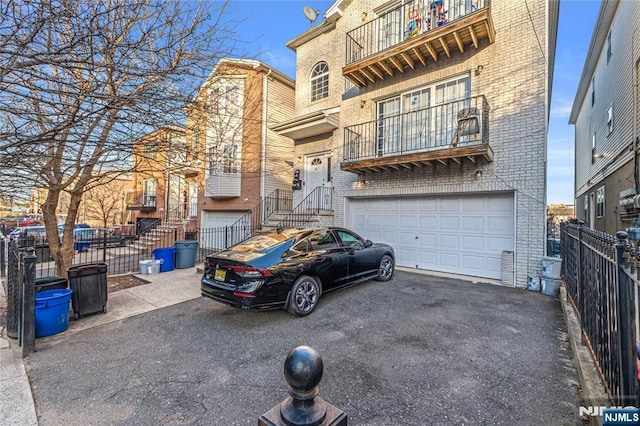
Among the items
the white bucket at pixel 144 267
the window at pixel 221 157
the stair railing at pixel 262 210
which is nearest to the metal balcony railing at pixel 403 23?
the window at pixel 221 157

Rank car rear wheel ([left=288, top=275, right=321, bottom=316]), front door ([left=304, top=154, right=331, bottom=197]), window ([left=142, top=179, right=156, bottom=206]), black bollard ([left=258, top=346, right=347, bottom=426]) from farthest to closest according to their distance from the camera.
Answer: window ([left=142, top=179, right=156, bottom=206]), front door ([left=304, top=154, right=331, bottom=197]), car rear wheel ([left=288, top=275, right=321, bottom=316]), black bollard ([left=258, top=346, right=347, bottom=426])

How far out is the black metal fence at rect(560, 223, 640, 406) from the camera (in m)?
2.04

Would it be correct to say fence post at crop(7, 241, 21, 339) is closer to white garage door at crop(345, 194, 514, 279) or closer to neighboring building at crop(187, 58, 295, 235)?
white garage door at crop(345, 194, 514, 279)

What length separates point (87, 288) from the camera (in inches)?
210

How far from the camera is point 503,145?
7.71 meters

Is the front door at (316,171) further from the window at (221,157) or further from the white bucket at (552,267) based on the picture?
the white bucket at (552,267)

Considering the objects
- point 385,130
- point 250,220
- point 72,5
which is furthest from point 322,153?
point 72,5

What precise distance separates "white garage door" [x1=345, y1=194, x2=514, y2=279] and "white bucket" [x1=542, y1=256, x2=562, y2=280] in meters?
0.93

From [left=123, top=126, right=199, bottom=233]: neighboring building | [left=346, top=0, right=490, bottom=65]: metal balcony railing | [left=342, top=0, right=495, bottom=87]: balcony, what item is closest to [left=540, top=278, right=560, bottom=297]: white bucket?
[left=342, top=0, right=495, bottom=87]: balcony

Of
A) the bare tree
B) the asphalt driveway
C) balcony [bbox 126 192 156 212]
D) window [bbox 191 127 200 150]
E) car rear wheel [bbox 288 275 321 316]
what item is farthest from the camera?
balcony [bbox 126 192 156 212]

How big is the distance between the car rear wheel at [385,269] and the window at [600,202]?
11.0 m

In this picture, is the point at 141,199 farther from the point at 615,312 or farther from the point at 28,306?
the point at 615,312

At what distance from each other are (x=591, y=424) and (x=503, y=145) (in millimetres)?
6806

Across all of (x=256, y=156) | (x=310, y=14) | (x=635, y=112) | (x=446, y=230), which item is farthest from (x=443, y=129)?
(x=256, y=156)
